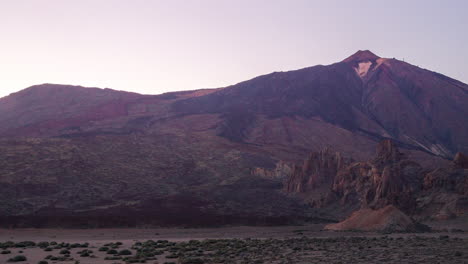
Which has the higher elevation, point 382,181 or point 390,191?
point 382,181

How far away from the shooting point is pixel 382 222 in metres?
41.9

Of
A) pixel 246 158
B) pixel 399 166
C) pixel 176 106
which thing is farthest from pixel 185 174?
pixel 176 106

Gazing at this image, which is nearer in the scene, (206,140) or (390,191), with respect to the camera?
(390,191)

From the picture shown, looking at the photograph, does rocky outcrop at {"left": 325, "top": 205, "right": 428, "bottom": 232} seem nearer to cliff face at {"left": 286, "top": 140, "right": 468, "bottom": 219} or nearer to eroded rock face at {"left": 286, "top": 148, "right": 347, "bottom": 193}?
cliff face at {"left": 286, "top": 140, "right": 468, "bottom": 219}

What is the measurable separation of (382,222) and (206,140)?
7052 cm

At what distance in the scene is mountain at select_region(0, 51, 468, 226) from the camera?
6088 cm

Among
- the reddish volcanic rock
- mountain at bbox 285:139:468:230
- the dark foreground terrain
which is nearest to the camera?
the dark foreground terrain

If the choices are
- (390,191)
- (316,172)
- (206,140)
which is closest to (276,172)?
(316,172)

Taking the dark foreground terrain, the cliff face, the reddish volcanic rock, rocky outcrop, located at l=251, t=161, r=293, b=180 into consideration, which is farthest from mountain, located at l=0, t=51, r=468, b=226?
the dark foreground terrain

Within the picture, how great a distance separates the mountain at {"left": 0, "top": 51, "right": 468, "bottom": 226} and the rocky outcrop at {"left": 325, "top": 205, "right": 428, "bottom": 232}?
997 cm

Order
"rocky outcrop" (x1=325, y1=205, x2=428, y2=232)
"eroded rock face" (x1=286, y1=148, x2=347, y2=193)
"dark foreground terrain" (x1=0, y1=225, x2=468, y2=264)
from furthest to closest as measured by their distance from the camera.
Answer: "eroded rock face" (x1=286, y1=148, x2=347, y2=193), "rocky outcrop" (x1=325, y1=205, x2=428, y2=232), "dark foreground terrain" (x1=0, y1=225, x2=468, y2=264)

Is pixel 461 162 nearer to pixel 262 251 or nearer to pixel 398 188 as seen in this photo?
pixel 398 188

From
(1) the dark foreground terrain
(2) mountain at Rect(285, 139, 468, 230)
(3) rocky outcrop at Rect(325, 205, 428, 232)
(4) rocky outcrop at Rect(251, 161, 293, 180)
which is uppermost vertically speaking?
(4) rocky outcrop at Rect(251, 161, 293, 180)

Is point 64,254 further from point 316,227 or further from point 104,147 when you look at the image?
point 104,147
